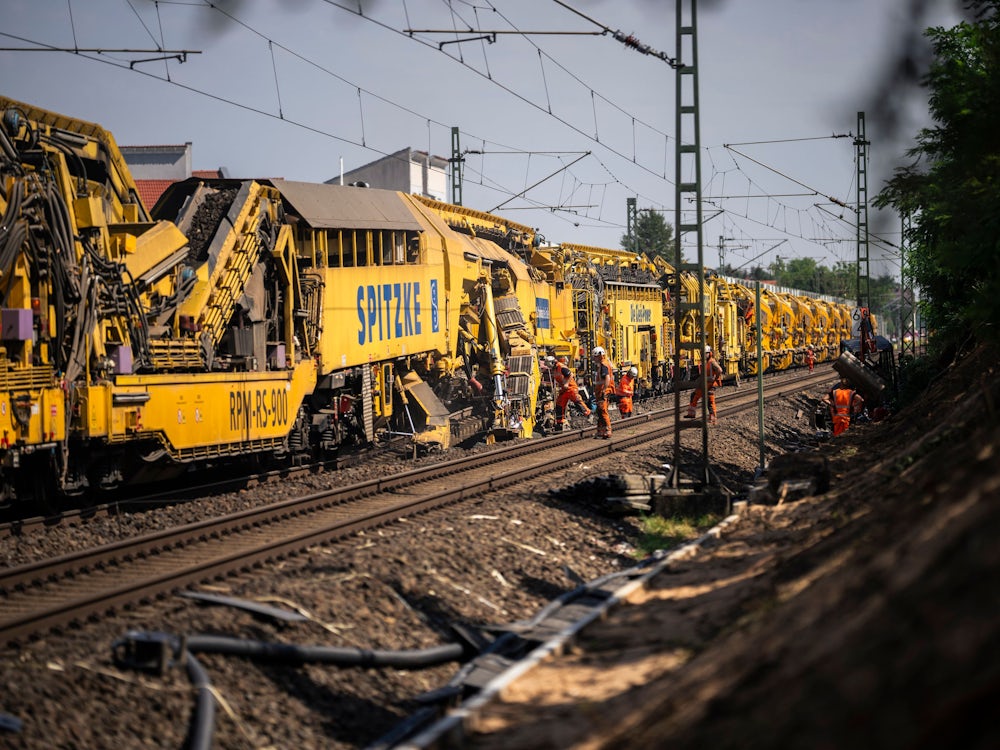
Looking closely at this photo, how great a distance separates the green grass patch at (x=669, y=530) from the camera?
12.4 metres

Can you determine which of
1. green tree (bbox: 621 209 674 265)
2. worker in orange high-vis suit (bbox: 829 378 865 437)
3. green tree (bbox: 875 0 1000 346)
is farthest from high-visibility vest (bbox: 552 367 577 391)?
green tree (bbox: 621 209 674 265)

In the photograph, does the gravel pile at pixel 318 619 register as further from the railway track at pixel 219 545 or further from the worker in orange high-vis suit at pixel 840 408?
the worker in orange high-vis suit at pixel 840 408

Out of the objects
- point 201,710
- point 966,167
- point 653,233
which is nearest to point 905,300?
point 966,167

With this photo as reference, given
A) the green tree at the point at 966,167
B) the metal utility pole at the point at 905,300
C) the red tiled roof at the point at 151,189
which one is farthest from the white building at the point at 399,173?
the green tree at the point at 966,167

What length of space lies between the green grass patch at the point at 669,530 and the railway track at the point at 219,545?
2.07 meters

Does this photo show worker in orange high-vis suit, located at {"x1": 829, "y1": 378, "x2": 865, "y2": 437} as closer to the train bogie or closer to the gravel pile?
the train bogie

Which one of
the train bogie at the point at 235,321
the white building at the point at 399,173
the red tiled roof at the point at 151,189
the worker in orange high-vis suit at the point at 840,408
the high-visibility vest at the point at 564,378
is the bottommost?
the worker in orange high-vis suit at the point at 840,408

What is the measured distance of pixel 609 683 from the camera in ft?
20.4

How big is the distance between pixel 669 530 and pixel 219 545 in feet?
18.1

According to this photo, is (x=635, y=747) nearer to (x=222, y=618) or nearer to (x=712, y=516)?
(x=222, y=618)

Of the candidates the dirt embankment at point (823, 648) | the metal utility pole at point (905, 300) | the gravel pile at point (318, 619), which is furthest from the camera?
the metal utility pole at point (905, 300)

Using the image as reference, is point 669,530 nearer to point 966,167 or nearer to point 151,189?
point 966,167

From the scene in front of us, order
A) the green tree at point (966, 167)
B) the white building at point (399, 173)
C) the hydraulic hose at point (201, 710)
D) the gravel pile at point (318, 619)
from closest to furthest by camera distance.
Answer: the hydraulic hose at point (201, 710), the gravel pile at point (318, 619), the green tree at point (966, 167), the white building at point (399, 173)

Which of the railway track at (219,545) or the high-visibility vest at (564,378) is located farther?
the high-visibility vest at (564,378)
